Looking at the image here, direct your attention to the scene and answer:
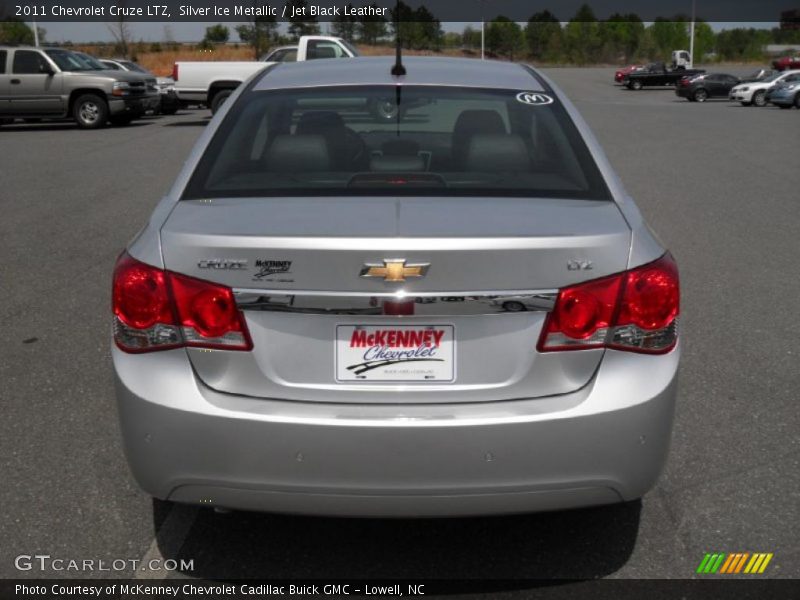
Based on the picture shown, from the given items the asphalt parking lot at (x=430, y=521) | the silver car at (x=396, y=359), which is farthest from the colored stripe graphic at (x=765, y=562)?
the silver car at (x=396, y=359)

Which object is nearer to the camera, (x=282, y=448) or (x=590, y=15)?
(x=282, y=448)

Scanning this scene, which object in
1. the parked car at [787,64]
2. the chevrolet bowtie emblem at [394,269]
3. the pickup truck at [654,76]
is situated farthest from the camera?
the parked car at [787,64]

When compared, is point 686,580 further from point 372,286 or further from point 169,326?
point 169,326

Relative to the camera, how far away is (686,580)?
3.34 meters

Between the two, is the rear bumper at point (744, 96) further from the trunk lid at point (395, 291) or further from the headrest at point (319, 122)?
the trunk lid at point (395, 291)

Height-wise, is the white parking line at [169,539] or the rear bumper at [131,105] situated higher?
the rear bumper at [131,105]

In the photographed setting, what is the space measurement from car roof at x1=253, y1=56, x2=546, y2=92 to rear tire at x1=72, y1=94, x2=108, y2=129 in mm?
20652

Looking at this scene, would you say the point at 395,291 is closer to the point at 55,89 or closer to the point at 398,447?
the point at 398,447

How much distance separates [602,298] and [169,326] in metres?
1.27

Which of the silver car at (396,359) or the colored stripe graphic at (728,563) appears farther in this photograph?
the colored stripe graphic at (728,563)

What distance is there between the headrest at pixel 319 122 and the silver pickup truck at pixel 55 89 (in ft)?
69.8

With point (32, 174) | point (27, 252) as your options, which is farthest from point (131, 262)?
point (32, 174)

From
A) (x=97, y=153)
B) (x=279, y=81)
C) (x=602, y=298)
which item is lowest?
(x=97, y=153)

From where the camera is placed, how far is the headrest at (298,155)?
3.78 metres
